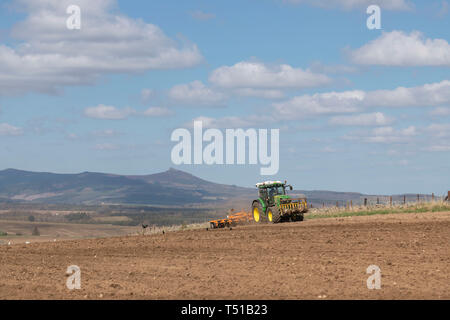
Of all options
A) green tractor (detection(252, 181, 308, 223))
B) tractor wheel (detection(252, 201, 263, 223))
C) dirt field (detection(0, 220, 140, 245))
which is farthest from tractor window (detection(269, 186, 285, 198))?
dirt field (detection(0, 220, 140, 245))

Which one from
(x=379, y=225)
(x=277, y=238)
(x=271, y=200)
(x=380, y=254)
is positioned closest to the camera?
(x=380, y=254)

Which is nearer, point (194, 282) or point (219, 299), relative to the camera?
point (219, 299)

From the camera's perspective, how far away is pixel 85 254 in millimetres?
25234

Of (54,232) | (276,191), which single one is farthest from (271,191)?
(54,232)

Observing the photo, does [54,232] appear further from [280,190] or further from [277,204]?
[277,204]

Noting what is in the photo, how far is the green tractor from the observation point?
128 ft

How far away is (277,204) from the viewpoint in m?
39.2

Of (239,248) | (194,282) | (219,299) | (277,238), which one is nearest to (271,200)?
(277,238)

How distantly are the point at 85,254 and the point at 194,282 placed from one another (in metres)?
9.28

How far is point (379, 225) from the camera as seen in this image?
32.7 meters

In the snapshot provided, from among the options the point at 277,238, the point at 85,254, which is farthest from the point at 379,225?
the point at 85,254

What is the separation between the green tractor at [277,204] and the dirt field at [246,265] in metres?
7.59
